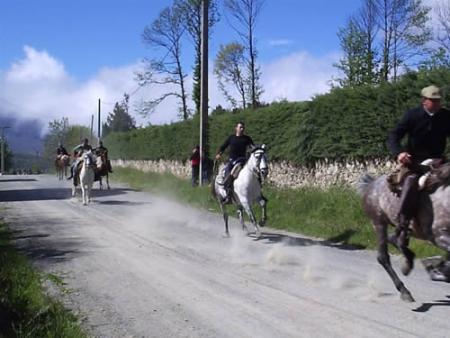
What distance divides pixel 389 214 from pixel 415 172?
852 millimetres

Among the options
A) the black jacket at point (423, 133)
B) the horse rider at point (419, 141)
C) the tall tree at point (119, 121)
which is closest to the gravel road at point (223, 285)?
the horse rider at point (419, 141)

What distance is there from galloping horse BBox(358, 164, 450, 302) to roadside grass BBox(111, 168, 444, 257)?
322 centimetres

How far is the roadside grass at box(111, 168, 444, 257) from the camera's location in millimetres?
13047

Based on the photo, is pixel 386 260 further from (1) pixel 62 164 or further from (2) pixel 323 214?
(1) pixel 62 164

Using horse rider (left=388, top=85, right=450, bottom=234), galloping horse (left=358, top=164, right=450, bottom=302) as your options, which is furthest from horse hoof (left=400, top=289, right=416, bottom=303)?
horse rider (left=388, top=85, right=450, bottom=234)

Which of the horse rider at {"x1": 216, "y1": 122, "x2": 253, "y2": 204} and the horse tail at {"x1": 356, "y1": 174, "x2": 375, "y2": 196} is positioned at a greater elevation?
the horse rider at {"x1": 216, "y1": 122, "x2": 253, "y2": 204}

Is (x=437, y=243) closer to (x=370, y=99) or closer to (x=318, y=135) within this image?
(x=370, y=99)

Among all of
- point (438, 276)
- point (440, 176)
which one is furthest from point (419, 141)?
point (438, 276)

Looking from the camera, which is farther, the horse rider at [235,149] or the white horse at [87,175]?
the white horse at [87,175]

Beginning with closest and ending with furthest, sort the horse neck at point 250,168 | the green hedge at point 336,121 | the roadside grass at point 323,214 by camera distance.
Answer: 1. the roadside grass at point 323,214
2. the horse neck at point 250,168
3. the green hedge at point 336,121

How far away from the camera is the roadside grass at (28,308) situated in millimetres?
6434

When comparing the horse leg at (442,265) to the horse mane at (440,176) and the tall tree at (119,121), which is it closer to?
the horse mane at (440,176)

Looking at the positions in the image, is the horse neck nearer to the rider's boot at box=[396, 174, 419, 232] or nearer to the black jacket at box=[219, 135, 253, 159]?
the black jacket at box=[219, 135, 253, 159]

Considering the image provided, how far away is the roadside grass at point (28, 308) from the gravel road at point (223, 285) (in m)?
0.27
